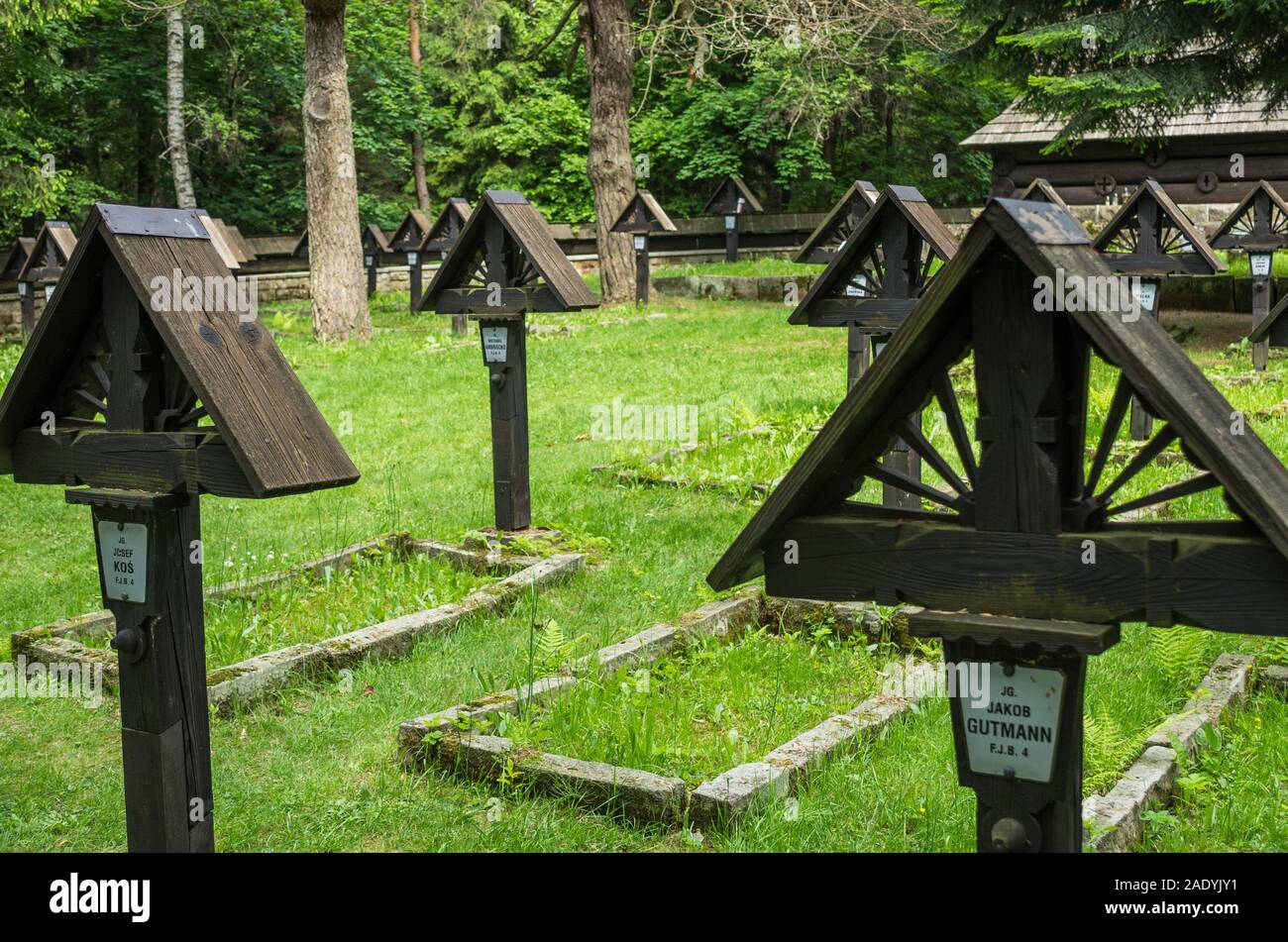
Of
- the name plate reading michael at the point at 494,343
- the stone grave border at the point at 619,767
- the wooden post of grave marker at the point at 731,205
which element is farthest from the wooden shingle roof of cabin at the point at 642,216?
the stone grave border at the point at 619,767

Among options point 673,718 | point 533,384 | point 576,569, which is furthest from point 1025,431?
point 533,384

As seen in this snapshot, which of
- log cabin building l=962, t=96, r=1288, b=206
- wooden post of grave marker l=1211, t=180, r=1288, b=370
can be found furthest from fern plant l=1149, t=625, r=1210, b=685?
log cabin building l=962, t=96, r=1288, b=206

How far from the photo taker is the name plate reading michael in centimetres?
927

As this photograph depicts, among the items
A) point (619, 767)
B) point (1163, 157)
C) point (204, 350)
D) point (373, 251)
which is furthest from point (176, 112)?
point (204, 350)

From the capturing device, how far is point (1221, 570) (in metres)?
2.69

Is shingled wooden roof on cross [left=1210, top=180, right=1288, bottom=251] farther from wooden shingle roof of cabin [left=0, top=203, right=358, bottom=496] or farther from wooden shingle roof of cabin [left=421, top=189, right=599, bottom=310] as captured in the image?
wooden shingle roof of cabin [left=0, top=203, right=358, bottom=496]

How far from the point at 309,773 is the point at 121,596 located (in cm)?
172

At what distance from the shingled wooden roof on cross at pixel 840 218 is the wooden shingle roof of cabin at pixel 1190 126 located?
334 inches

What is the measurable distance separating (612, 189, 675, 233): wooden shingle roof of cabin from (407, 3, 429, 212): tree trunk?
1296cm

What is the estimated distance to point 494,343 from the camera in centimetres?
930

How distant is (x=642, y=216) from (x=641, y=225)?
18 cm

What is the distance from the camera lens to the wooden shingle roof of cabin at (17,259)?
22062 mm

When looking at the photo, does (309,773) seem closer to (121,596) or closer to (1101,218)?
(121,596)

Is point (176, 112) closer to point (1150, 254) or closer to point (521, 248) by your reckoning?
point (521, 248)
